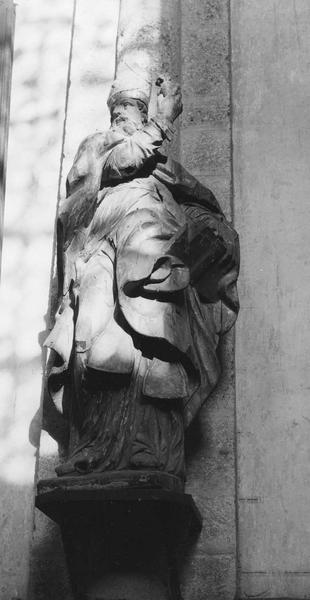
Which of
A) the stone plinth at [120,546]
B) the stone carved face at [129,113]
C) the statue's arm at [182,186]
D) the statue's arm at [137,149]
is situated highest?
the stone carved face at [129,113]

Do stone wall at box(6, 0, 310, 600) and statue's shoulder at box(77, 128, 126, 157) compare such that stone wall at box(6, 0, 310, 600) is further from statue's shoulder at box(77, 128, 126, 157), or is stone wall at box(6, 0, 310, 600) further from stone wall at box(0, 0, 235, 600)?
statue's shoulder at box(77, 128, 126, 157)

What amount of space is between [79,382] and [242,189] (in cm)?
147

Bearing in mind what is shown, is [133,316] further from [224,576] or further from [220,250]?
[224,576]

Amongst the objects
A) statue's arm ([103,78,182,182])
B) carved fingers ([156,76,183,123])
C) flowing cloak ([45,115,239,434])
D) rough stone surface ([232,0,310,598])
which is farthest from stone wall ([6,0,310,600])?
statue's arm ([103,78,182,182])

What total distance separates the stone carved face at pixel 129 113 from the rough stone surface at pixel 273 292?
2.24 feet

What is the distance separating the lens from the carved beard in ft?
17.4

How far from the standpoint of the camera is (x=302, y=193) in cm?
576

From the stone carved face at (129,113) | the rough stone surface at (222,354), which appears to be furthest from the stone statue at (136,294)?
the rough stone surface at (222,354)

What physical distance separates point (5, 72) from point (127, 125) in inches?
52.1

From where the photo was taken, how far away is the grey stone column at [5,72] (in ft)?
20.1

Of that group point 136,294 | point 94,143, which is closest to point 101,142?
point 94,143

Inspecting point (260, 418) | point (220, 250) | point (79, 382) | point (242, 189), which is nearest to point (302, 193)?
point (242, 189)

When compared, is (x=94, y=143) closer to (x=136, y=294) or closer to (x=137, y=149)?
(x=137, y=149)

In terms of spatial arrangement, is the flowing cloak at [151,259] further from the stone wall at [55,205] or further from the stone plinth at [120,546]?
the stone plinth at [120,546]
